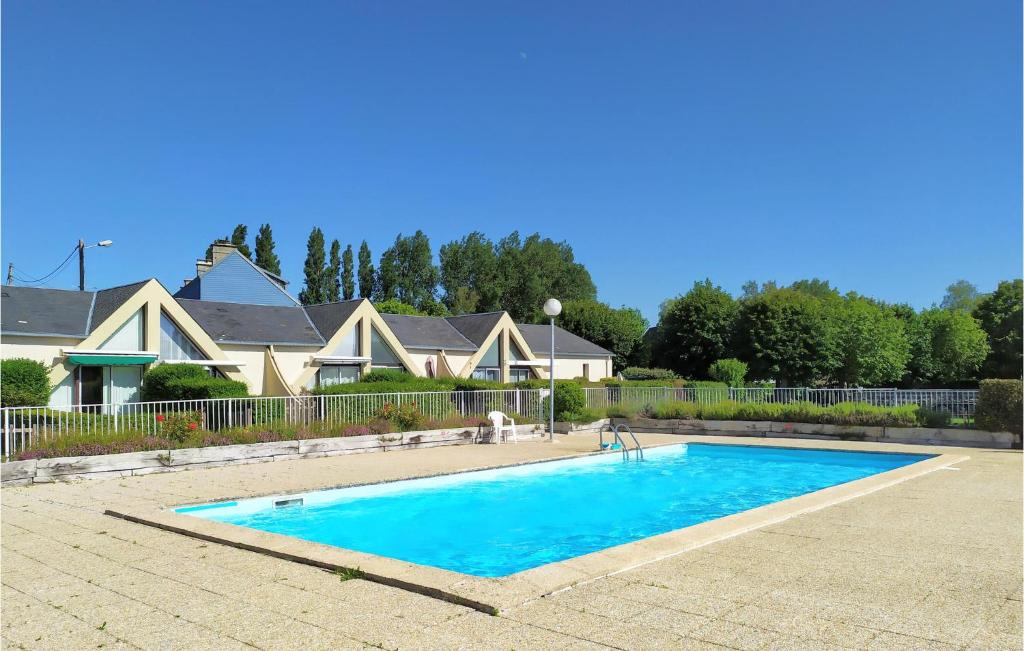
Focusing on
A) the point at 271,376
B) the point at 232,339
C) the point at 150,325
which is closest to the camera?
the point at 150,325

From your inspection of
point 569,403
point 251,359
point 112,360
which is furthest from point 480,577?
point 251,359

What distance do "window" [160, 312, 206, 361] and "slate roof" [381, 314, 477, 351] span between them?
10421mm

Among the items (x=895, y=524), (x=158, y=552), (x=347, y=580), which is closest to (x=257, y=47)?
(x=158, y=552)

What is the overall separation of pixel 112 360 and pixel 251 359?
18.5ft

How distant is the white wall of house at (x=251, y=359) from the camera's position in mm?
27969

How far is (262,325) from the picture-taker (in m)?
30.8

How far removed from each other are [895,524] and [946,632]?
4124mm

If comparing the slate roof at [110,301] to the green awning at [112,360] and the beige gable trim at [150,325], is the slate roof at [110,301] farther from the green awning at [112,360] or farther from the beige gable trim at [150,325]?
the green awning at [112,360]

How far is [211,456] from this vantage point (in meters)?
14.7

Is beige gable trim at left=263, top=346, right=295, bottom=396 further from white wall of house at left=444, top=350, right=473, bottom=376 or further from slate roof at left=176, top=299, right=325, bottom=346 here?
white wall of house at left=444, top=350, right=473, bottom=376

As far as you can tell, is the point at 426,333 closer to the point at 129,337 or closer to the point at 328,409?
the point at 129,337

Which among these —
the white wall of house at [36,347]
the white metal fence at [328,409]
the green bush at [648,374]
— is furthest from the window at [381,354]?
the green bush at [648,374]

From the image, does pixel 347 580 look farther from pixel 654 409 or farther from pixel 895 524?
pixel 654 409

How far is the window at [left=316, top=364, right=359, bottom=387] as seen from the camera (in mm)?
30719
